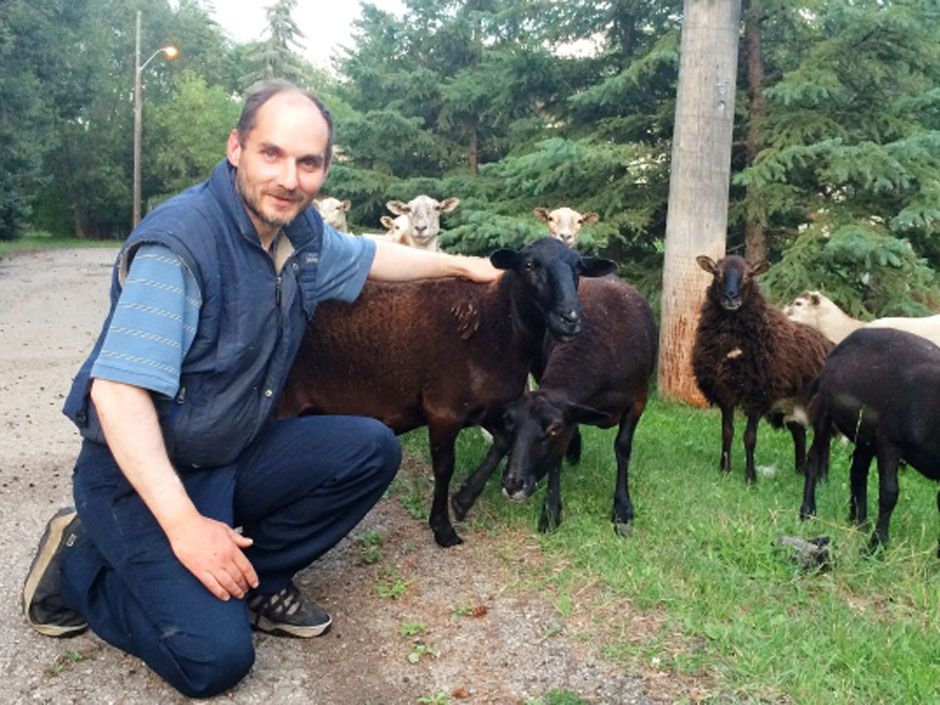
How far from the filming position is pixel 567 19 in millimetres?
12422

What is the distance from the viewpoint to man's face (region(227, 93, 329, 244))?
136 inches

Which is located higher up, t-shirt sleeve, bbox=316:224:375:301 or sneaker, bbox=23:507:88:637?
t-shirt sleeve, bbox=316:224:375:301

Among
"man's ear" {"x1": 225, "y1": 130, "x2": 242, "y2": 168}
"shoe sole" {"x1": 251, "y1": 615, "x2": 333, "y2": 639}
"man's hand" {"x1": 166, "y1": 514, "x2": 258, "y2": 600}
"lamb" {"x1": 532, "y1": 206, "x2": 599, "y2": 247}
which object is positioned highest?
"man's ear" {"x1": 225, "y1": 130, "x2": 242, "y2": 168}

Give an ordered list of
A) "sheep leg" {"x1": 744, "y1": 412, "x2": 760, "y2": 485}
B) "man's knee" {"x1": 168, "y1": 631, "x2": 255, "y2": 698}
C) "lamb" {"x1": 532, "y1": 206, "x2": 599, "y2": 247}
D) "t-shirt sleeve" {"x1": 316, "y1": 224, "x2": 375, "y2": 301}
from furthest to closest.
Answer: "lamb" {"x1": 532, "y1": 206, "x2": 599, "y2": 247} → "sheep leg" {"x1": 744, "y1": 412, "x2": 760, "y2": 485} → "t-shirt sleeve" {"x1": 316, "y1": 224, "x2": 375, "y2": 301} → "man's knee" {"x1": 168, "y1": 631, "x2": 255, "y2": 698}

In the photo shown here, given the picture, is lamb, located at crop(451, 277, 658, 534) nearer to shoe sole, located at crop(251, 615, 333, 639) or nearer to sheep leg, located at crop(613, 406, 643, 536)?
sheep leg, located at crop(613, 406, 643, 536)

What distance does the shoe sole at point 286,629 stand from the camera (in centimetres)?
389

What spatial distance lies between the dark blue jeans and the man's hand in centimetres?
15

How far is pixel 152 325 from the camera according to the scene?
124 inches

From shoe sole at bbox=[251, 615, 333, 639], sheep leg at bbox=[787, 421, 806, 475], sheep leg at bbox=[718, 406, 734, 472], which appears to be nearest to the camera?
shoe sole at bbox=[251, 615, 333, 639]

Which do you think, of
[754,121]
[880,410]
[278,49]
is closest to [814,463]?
[880,410]

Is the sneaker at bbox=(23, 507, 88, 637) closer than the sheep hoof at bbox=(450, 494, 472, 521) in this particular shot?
Yes

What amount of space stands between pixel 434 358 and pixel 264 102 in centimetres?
198

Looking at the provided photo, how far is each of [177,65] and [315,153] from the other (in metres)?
68.5

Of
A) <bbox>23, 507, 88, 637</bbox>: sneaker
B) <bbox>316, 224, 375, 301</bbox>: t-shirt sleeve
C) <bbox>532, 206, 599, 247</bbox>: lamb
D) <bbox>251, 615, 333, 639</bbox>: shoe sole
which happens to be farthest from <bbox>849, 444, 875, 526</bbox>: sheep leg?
<bbox>532, 206, 599, 247</bbox>: lamb
